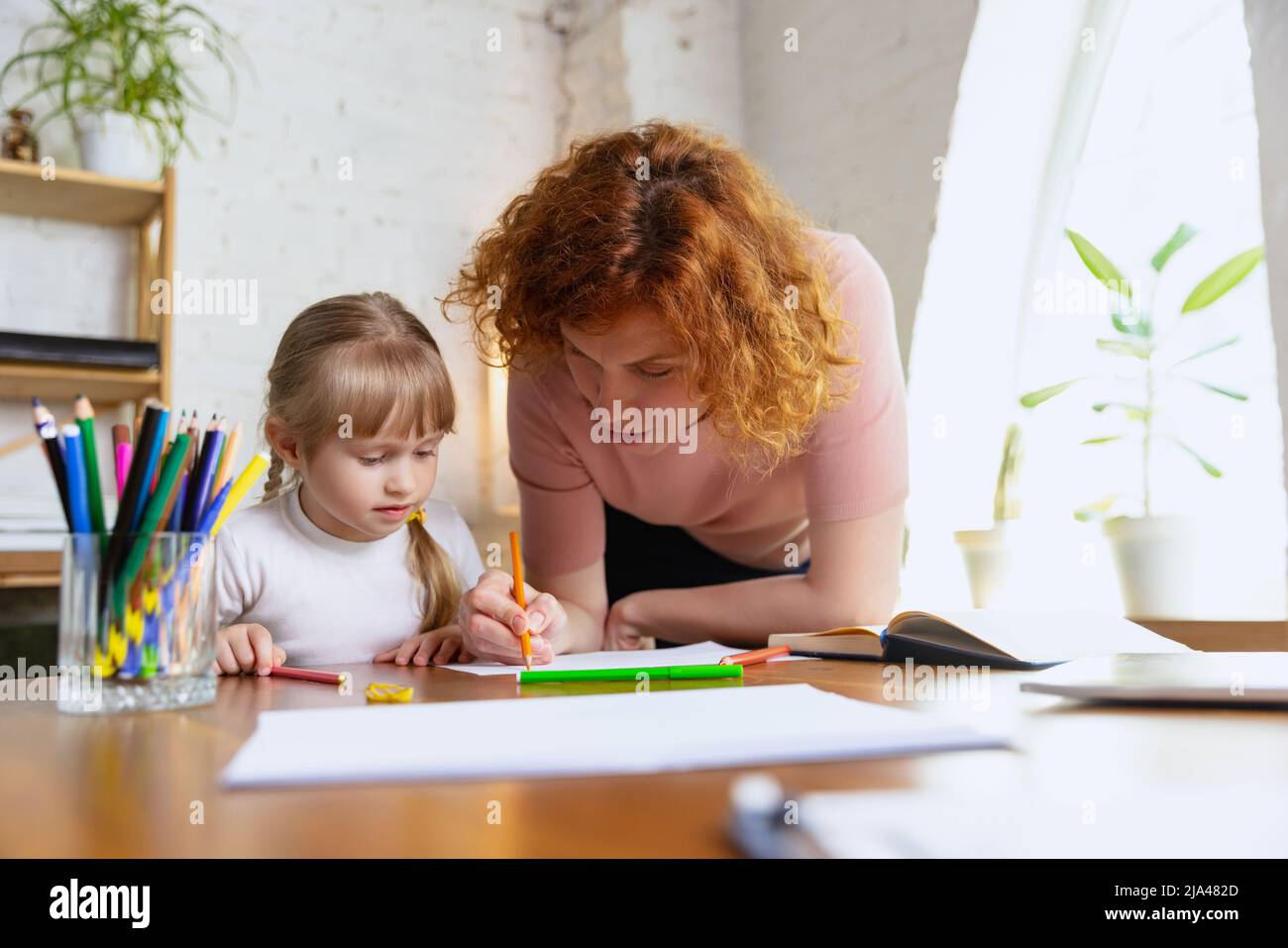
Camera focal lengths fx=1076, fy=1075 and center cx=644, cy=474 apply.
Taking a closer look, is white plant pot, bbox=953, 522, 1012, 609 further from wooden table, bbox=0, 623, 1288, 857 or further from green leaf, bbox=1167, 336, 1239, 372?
wooden table, bbox=0, 623, 1288, 857

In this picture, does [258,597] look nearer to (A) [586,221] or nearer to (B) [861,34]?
(A) [586,221]

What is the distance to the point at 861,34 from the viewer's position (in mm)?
2771

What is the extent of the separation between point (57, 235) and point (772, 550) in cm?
229

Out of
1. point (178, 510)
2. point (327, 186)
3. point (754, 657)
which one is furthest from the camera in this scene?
point (327, 186)

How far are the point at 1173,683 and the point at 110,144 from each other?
9.16ft

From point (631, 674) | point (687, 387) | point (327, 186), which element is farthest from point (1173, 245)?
point (327, 186)

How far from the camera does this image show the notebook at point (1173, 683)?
0.57 m

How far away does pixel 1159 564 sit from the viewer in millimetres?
1862

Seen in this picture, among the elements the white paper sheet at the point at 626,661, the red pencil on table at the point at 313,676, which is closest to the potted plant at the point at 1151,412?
the white paper sheet at the point at 626,661

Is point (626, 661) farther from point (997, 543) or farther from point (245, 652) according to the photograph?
point (997, 543)

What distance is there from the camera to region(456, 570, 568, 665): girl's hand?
0.99 m

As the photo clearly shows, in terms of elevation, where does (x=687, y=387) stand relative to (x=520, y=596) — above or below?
above
